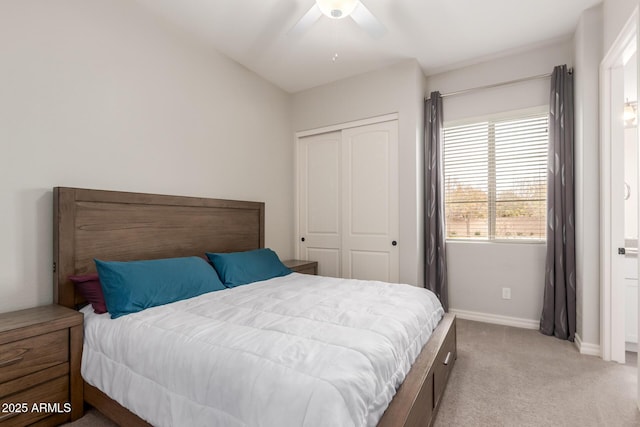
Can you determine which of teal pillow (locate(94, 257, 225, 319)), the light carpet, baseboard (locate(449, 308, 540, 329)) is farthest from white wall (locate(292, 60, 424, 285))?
teal pillow (locate(94, 257, 225, 319))

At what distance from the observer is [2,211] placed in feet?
5.98

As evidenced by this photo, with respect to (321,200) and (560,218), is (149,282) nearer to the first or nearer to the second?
(321,200)

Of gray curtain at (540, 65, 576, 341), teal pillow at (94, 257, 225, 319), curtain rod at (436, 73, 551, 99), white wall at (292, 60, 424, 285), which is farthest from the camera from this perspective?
white wall at (292, 60, 424, 285)

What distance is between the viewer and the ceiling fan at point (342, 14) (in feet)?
6.57

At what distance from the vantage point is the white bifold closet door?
11.5 feet

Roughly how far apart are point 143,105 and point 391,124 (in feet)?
7.84

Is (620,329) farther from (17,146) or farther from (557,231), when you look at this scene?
(17,146)

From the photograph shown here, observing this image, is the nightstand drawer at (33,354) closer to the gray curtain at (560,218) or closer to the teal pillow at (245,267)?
the teal pillow at (245,267)

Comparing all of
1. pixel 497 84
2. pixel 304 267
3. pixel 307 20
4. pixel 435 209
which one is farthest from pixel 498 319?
pixel 307 20

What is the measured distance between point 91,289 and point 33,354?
0.44m

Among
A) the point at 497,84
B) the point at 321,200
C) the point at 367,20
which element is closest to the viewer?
the point at 367,20

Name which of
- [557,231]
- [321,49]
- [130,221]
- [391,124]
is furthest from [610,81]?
[130,221]

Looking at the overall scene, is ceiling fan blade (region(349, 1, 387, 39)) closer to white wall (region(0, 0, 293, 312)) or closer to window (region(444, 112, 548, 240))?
white wall (region(0, 0, 293, 312))

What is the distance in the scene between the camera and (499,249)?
3.33 m
